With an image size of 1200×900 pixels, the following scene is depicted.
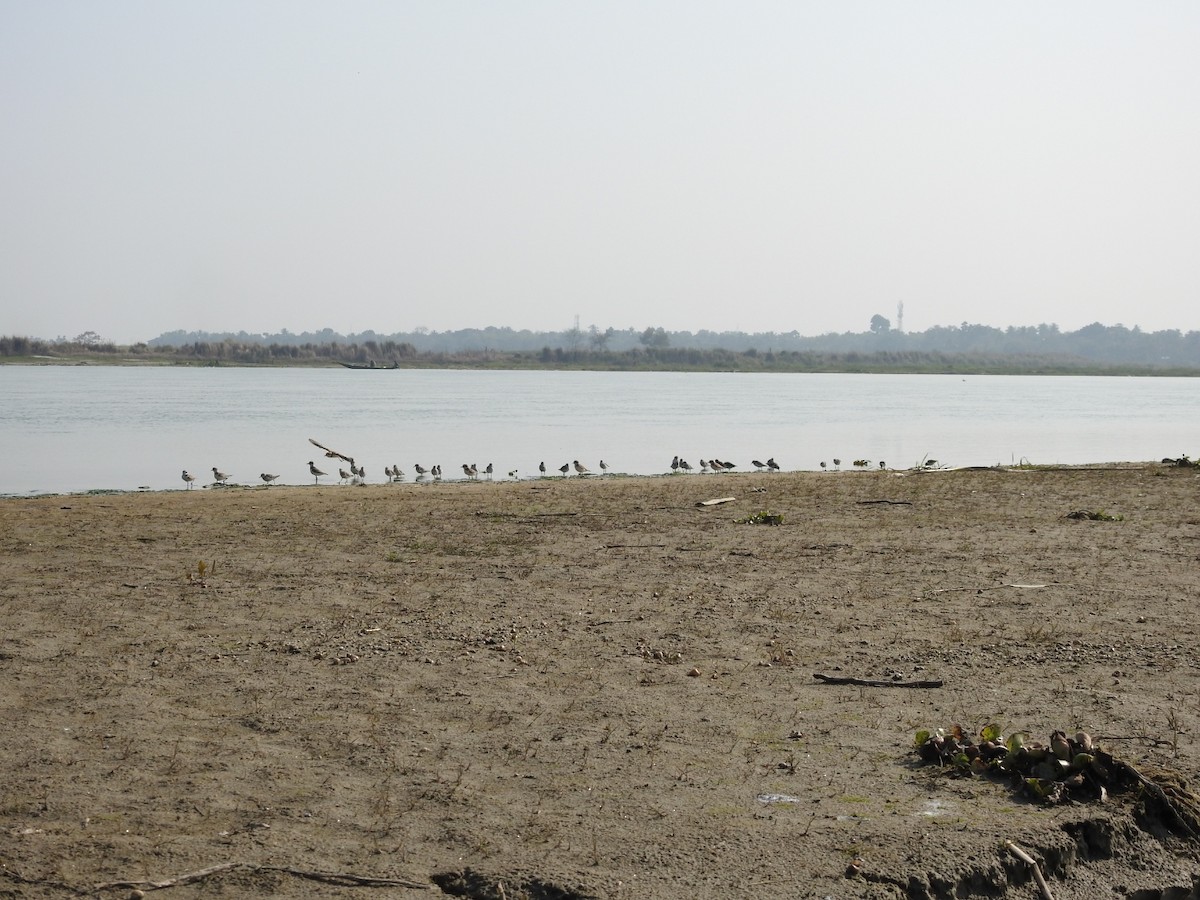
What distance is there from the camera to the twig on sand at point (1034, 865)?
15.5ft

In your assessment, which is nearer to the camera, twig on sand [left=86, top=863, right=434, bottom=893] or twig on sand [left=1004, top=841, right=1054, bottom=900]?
twig on sand [left=86, top=863, right=434, bottom=893]

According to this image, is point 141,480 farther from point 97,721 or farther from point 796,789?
point 796,789

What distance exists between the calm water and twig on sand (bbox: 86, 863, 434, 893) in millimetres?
18503

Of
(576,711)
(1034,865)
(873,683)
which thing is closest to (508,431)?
(873,683)

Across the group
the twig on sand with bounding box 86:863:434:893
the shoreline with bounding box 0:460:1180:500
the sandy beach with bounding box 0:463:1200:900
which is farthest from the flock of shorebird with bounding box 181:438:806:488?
the twig on sand with bounding box 86:863:434:893

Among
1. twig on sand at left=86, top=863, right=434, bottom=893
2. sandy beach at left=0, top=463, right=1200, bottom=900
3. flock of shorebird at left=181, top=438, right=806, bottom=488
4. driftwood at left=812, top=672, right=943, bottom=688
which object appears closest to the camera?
twig on sand at left=86, top=863, right=434, bottom=893

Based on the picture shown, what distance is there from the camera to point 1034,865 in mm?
4750

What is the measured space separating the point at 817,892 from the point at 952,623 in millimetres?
4419

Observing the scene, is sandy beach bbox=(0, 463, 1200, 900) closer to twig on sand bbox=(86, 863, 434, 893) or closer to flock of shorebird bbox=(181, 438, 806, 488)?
twig on sand bbox=(86, 863, 434, 893)

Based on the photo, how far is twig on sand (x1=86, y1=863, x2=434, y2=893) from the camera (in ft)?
14.0

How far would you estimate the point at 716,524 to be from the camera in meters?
14.0

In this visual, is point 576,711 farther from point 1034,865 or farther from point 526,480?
point 526,480

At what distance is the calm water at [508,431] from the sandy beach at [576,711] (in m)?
14.2

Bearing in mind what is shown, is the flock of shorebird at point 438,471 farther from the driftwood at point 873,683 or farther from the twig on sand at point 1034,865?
the twig on sand at point 1034,865
